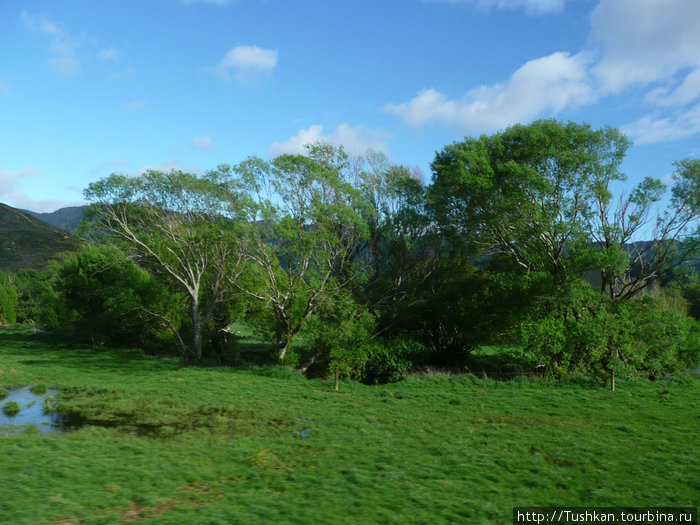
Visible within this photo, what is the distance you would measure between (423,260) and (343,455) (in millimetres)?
26015

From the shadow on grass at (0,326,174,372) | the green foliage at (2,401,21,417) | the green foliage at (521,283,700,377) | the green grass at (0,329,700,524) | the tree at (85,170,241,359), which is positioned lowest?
the shadow on grass at (0,326,174,372)

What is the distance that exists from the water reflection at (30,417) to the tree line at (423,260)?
1275 cm

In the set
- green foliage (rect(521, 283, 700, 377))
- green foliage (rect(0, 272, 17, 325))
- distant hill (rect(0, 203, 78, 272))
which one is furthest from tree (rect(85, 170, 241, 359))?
distant hill (rect(0, 203, 78, 272))

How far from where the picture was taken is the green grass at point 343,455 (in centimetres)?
804

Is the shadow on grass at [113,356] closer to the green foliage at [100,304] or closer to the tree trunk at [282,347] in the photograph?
the tree trunk at [282,347]

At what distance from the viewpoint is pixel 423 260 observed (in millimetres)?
36250

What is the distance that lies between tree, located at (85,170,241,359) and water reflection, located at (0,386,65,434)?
13.4m

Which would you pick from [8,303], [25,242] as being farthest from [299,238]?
[25,242]

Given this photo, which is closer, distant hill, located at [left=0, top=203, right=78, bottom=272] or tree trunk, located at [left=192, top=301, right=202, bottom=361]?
tree trunk, located at [left=192, top=301, right=202, bottom=361]

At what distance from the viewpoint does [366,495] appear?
28.6ft

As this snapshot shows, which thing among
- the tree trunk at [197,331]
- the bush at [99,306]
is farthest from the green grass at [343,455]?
the bush at [99,306]

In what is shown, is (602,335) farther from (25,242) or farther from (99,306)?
(25,242)

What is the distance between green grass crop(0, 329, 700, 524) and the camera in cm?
804

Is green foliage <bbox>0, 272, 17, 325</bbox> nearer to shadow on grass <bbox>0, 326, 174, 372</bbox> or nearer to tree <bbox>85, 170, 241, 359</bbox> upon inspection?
shadow on grass <bbox>0, 326, 174, 372</bbox>
